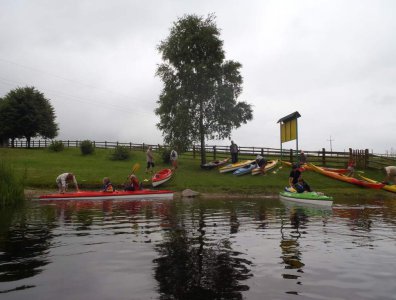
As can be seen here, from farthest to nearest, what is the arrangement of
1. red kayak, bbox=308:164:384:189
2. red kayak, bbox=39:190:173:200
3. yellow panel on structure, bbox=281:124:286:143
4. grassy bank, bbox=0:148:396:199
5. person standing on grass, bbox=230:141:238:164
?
yellow panel on structure, bbox=281:124:286:143 < person standing on grass, bbox=230:141:238:164 < red kayak, bbox=308:164:384:189 < grassy bank, bbox=0:148:396:199 < red kayak, bbox=39:190:173:200

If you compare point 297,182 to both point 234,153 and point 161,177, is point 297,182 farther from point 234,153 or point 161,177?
point 234,153

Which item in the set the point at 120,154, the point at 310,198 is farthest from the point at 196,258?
the point at 120,154

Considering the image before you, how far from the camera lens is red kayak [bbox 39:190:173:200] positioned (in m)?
21.2

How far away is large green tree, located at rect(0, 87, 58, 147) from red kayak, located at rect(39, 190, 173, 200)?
36.0 metres

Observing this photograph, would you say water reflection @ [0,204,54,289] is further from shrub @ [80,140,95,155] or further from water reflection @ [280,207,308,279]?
shrub @ [80,140,95,155]

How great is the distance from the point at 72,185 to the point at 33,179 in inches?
137

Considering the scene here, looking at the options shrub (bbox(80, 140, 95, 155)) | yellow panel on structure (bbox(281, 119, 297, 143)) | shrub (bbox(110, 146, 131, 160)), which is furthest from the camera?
shrub (bbox(80, 140, 95, 155))

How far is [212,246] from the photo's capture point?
8.84 metres

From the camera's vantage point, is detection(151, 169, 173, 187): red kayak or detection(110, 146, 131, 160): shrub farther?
detection(110, 146, 131, 160): shrub

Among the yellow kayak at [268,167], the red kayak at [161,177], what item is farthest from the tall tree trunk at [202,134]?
the red kayak at [161,177]

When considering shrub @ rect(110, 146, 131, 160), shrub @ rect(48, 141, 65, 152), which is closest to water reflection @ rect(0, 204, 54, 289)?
shrub @ rect(110, 146, 131, 160)

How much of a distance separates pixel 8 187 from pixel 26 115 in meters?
39.0

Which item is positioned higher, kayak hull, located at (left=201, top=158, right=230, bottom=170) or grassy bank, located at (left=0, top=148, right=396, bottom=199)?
kayak hull, located at (left=201, top=158, right=230, bottom=170)

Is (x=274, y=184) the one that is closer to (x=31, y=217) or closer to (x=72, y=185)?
(x=72, y=185)
